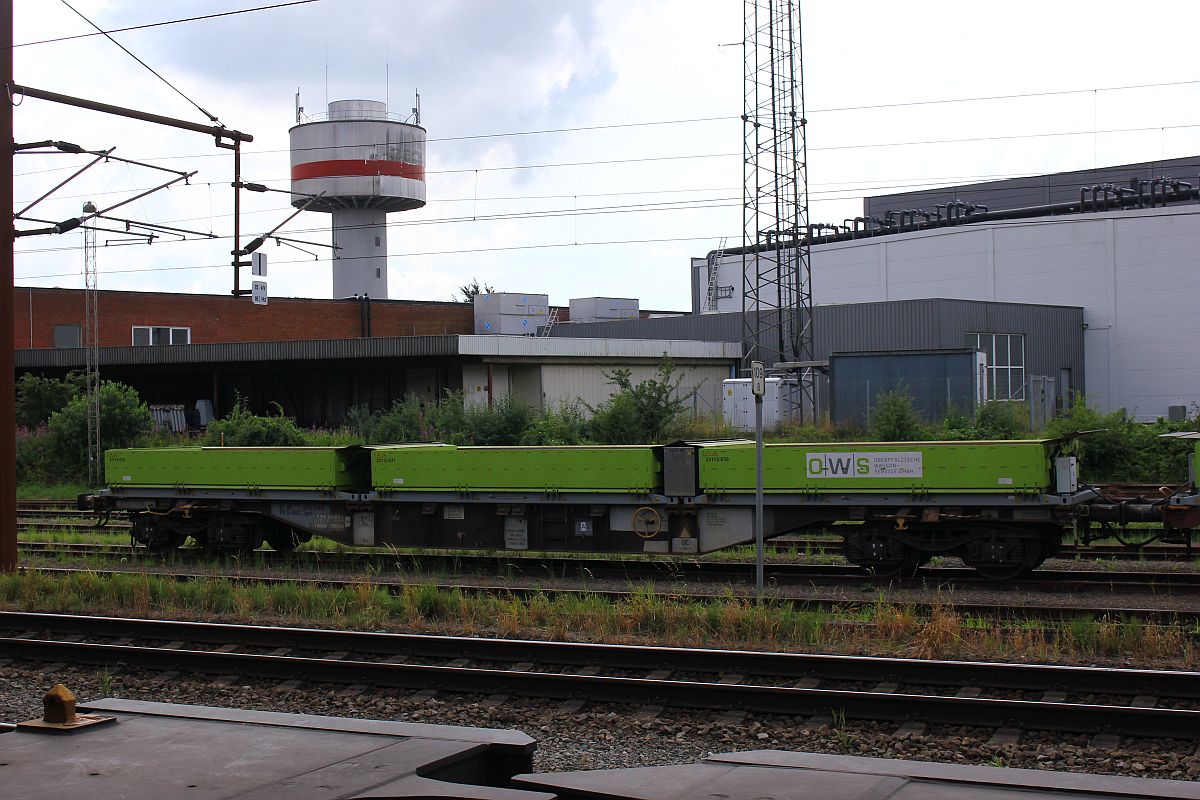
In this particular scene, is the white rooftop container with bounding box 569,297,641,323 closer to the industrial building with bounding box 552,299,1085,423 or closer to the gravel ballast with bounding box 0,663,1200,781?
the industrial building with bounding box 552,299,1085,423

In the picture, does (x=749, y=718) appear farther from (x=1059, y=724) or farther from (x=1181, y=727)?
A: (x=1181, y=727)

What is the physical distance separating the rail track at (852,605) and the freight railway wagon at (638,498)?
192 cm

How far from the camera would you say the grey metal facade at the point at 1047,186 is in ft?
228

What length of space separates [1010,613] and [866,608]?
1.61 meters

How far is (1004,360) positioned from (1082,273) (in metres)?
9.74

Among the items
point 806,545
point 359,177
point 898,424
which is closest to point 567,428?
point 898,424

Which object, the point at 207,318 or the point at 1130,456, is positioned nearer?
the point at 1130,456

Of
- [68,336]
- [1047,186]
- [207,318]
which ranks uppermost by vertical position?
[1047,186]

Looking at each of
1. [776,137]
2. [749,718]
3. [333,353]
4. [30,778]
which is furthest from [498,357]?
[30,778]

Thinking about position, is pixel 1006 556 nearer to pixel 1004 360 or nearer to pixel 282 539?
pixel 282 539

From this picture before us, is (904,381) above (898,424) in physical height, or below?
above

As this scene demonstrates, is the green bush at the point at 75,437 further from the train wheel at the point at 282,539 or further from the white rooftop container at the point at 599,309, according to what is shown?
the white rooftop container at the point at 599,309

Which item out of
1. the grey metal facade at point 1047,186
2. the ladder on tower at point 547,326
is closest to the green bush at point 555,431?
the ladder on tower at point 547,326

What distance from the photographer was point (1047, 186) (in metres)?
72.2
